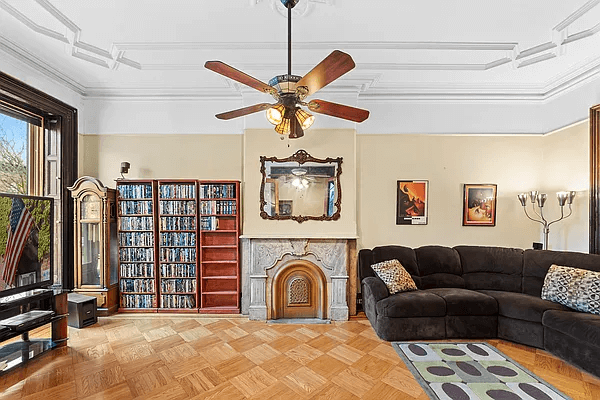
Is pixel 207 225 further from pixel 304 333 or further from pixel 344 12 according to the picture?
pixel 344 12

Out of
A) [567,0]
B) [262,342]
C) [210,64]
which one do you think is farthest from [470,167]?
[210,64]

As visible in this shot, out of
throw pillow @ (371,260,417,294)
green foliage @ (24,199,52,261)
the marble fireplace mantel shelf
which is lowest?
throw pillow @ (371,260,417,294)

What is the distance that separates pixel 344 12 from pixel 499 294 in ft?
11.7

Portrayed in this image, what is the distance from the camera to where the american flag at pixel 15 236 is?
2.92 m

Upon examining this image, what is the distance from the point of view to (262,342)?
11.3ft

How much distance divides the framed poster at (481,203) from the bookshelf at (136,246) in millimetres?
4498

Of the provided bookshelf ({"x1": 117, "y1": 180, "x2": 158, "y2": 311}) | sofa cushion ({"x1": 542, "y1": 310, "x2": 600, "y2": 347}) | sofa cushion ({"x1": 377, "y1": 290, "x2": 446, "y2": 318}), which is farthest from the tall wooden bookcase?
sofa cushion ({"x1": 542, "y1": 310, "x2": 600, "y2": 347})

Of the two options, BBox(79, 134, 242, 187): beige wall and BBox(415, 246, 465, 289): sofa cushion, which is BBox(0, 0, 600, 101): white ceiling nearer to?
BBox(79, 134, 242, 187): beige wall

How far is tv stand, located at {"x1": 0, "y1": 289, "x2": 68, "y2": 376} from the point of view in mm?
2812

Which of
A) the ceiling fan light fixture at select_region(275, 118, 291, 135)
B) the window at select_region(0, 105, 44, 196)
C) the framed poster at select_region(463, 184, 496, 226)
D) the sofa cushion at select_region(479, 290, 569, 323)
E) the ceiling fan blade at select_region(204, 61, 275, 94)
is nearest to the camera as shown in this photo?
the ceiling fan blade at select_region(204, 61, 275, 94)

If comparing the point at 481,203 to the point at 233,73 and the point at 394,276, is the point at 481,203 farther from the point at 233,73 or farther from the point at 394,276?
the point at 233,73

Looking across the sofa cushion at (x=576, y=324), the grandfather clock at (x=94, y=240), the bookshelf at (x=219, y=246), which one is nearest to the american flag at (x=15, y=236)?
the grandfather clock at (x=94, y=240)

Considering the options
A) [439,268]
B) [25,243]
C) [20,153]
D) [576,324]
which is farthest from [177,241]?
[576,324]

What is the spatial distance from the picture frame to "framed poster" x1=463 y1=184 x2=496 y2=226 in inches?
101
